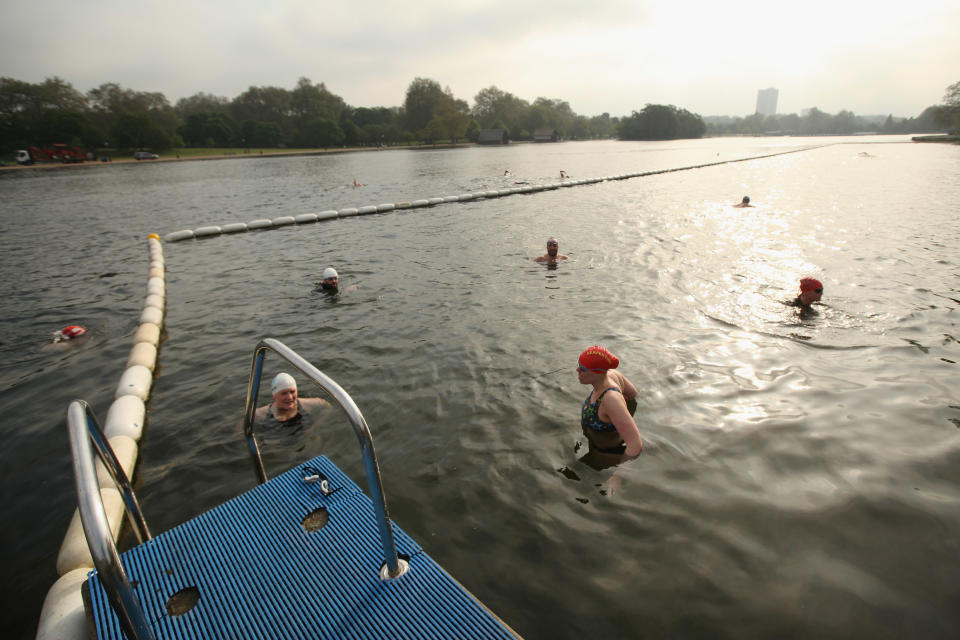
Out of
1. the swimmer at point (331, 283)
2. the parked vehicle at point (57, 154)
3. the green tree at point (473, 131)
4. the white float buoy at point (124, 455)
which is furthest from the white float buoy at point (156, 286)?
the green tree at point (473, 131)

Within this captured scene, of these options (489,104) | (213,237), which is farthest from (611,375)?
(489,104)

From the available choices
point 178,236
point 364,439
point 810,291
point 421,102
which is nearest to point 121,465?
point 364,439

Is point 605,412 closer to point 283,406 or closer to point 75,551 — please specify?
point 283,406

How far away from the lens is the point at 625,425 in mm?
4832

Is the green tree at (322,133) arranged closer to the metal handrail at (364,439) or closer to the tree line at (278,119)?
the tree line at (278,119)

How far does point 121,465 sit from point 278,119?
14193 centimetres

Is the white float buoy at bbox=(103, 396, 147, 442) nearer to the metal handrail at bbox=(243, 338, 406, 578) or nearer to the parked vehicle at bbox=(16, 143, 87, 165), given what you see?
the metal handrail at bbox=(243, 338, 406, 578)

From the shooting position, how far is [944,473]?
4672mm

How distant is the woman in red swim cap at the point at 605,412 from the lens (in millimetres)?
4836

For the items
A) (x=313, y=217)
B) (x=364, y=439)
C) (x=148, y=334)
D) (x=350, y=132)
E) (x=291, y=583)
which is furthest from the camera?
(x=350, y=132)

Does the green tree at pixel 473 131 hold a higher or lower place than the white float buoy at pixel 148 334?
higher

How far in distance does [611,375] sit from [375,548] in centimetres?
353

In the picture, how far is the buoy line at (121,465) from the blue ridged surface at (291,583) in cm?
36

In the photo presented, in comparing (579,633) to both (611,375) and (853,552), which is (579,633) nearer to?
(853,552)
